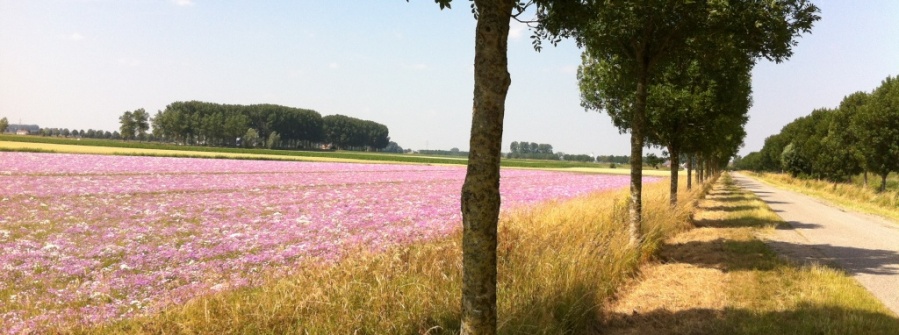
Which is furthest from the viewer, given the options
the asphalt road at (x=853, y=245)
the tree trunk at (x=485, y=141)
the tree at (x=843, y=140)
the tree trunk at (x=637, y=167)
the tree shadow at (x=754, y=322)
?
the tree at (x=843, y=140)

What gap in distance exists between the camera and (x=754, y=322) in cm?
623

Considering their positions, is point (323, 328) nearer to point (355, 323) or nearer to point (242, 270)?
point (355, 323)

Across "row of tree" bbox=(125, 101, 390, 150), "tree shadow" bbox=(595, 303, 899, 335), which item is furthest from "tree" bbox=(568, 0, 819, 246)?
"row of tree" bbox=(125, 101, 390, 150)

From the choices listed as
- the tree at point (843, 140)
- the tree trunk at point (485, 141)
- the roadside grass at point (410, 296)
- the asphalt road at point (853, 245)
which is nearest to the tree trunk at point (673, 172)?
the asphalt road at point (853, 245)

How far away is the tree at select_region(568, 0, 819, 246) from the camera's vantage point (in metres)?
9.62

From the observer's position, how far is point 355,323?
4.72 m

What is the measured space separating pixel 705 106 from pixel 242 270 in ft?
51.4

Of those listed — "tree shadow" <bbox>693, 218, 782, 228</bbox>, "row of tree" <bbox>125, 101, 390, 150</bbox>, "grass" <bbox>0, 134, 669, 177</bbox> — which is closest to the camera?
"tree shadow" <bbox>693, 218, 782, 228</bbox>

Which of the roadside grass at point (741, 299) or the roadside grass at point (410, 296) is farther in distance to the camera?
the roadside grass at point (741, 299)

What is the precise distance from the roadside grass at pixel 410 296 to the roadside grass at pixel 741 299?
20.7 inches

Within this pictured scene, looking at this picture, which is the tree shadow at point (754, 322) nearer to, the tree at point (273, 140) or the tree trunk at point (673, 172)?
the tree trunk at point (673, 172)

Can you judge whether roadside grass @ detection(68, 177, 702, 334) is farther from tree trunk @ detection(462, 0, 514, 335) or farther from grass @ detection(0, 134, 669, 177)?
grass @ detection(0, 134, 669, 177)

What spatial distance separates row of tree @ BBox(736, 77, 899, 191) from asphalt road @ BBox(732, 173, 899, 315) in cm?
1788

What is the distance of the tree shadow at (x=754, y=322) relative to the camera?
19.4 feet
